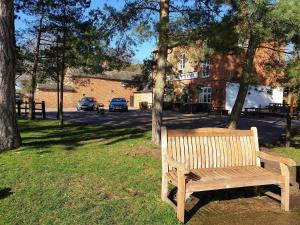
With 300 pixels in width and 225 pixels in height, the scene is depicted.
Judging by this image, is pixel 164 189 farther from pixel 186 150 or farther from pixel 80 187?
pixel 80 187

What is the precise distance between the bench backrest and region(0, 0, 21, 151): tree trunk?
5218 mm

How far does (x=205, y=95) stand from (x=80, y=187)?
34.5 meters

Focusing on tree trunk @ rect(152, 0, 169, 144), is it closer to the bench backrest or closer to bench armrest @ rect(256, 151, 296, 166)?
the bench backrest

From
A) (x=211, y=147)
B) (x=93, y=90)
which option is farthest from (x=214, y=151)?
(x=93, y=90)

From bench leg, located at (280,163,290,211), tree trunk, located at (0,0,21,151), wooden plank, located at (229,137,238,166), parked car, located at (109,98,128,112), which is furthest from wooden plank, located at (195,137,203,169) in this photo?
parked car, located at (109,98,128,112)

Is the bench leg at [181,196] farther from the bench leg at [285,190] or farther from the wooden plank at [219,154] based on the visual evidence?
the bench leg at [285,190]

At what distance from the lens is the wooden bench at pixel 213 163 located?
568 centimetres

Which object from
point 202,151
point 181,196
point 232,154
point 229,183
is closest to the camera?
point 181,196

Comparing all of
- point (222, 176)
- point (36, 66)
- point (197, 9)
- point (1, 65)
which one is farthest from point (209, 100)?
point (222, 176)

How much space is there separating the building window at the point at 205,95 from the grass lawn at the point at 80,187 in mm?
30012

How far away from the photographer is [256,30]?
899 centimetres

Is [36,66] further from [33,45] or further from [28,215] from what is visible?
[28,215]

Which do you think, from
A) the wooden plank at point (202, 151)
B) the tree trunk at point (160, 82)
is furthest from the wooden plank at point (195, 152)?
the tree trunk at point (160, 82)

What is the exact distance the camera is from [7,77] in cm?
974
